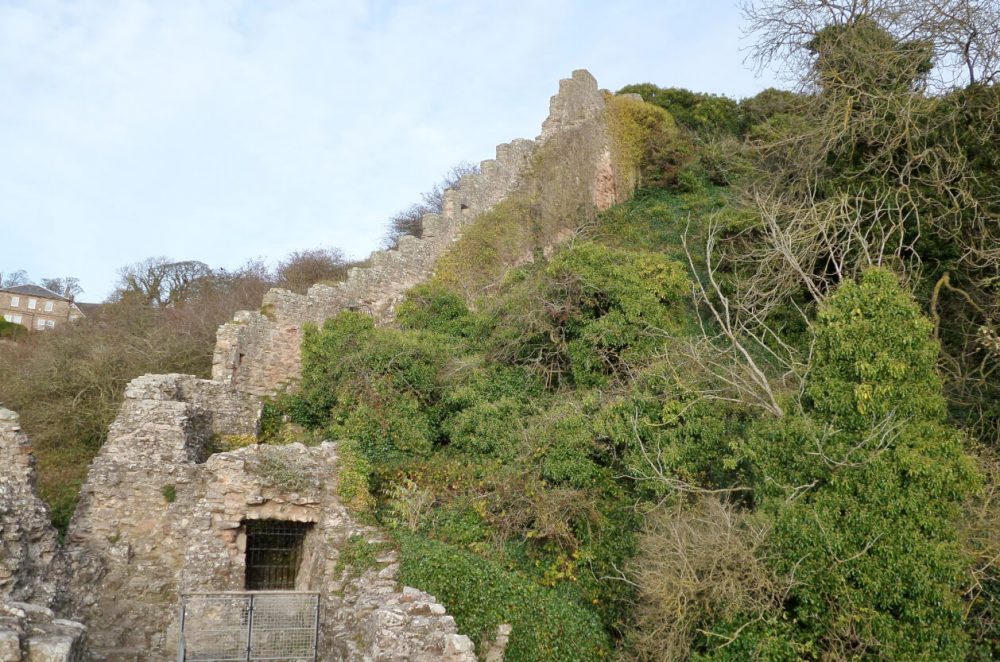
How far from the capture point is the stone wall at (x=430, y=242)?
50.9 feet

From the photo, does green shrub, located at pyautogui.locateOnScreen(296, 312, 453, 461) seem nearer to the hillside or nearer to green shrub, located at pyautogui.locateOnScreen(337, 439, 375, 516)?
the hillside

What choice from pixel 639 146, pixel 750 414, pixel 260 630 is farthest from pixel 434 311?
pixel 639 146

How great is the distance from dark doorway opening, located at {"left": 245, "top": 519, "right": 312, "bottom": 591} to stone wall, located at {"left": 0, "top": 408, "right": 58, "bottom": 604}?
264 centimetres

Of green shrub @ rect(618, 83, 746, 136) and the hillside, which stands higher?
green shrub @ rect(618, 83, 746, 136)

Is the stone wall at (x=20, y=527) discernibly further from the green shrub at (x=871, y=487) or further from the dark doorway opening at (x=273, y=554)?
the green shrub at (x=871, y=487)

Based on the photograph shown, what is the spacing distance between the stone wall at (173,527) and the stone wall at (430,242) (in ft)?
11.9

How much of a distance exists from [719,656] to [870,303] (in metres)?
3.98

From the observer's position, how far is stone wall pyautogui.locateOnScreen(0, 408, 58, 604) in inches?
331

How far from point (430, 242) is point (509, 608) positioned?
40.5ft

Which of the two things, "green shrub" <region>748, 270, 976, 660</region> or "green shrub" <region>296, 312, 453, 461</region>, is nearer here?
"green shrub" <region>748, 270, 976, 660</region>

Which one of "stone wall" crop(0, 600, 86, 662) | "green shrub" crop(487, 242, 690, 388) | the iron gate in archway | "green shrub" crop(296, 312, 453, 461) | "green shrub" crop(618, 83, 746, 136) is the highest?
"green shrub" crop(618, 83, 746, 136)

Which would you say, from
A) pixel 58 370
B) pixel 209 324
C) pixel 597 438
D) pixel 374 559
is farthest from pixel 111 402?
pixel 597 438

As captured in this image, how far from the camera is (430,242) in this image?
1909 centimetres

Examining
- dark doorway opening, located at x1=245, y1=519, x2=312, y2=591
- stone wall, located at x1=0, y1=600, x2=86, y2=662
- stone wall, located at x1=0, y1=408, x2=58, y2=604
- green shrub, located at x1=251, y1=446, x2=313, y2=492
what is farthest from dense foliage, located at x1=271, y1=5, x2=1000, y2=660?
stone wall, located at x1=0, y1=408, x2=58, y2=604
